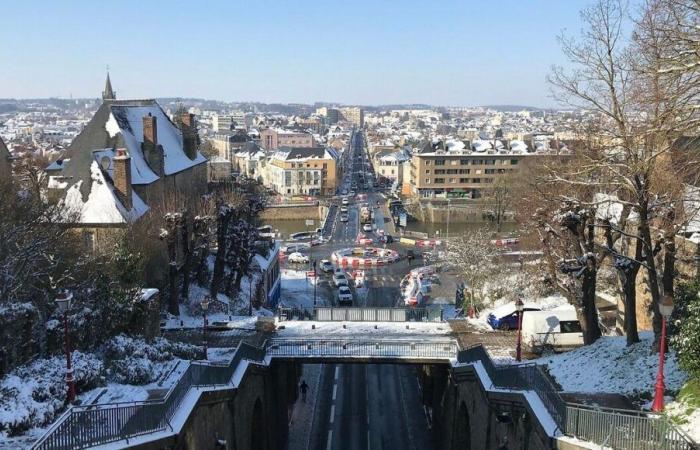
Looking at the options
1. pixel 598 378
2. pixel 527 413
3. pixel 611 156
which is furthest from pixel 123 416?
pixel 611 156

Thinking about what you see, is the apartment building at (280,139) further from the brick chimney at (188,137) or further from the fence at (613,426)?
the fence at (613,426)

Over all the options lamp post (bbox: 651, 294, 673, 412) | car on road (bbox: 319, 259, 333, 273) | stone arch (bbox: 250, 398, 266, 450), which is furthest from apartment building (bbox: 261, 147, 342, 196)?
lamp post (bbox: 651, 294, 673, 412)

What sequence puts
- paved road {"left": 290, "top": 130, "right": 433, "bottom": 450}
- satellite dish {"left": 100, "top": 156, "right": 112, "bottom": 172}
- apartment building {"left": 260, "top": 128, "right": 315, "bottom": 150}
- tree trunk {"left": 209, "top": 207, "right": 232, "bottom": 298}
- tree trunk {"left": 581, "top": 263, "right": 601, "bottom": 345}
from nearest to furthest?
tree trunk {"left": 581, "top": 263, "right": 601, "bottom": 345} → paved road {"left": 290, "top": 130, "right": 433, "bottom": 450} → satellite dish {"left": 100, "top": 156, "right": 112, "bottom": 172} → tree trunk {"left": 209, "top": 207, "right": 232, "bottom": 298} → apartment building {"left": 260, "top": 128, "right": 315, "bottom": 150}

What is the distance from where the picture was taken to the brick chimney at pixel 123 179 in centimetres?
2923

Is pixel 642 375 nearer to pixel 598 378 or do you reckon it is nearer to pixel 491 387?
pixel 598 378

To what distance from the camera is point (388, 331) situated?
78.9ft

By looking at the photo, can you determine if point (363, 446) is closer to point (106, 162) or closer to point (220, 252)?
point (220, 252)

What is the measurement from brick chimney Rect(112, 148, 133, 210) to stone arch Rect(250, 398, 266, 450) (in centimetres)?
1293

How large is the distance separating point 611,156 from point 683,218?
88.9 inches

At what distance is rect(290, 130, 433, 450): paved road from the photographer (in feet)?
78.1

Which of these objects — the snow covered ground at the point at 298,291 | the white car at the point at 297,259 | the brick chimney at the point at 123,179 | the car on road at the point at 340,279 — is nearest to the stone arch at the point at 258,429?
the brick chimney at the point at 123,179

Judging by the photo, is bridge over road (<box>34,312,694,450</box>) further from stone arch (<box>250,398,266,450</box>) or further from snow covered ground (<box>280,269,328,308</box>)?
snow covered ground (<box>280,269,328,308</box>)

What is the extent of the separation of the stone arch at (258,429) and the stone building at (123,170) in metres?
10.6

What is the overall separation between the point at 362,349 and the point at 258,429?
4262 millimetres
